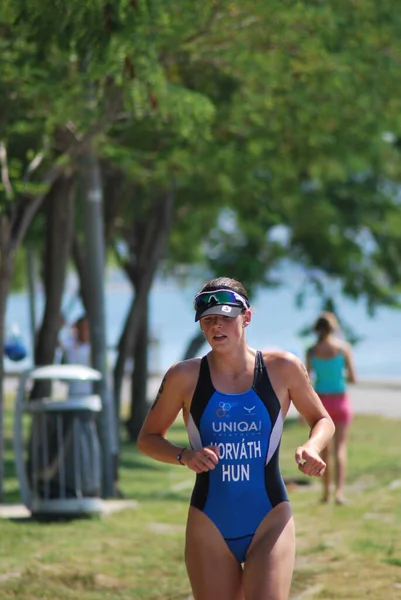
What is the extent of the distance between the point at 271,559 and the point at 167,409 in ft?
2.43

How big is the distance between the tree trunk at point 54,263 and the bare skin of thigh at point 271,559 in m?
10.4

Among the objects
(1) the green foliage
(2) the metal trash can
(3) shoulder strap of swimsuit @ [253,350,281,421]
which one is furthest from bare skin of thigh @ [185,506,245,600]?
(2) the metal trash can

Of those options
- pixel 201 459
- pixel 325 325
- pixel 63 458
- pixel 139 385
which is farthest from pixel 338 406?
pixel 139 385

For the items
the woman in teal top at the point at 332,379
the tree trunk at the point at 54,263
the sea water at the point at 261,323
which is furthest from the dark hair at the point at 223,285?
the sea water at the point at 261,323

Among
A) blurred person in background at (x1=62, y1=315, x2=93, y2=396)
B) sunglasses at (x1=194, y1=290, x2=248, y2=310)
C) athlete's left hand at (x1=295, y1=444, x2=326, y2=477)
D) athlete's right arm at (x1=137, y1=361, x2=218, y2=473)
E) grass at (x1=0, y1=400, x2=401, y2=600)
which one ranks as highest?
sunglasses at (x1=194, y1=290, x2=248, y2=310)

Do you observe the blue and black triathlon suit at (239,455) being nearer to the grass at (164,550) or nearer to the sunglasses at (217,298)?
the sunglasses at (217,298)

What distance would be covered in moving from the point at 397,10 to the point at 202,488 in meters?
9.61

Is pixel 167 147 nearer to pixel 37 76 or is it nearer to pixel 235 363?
pixel 37 76

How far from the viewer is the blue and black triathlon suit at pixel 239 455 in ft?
17.9

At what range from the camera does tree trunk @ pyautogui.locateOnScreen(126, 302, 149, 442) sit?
22.2 meters

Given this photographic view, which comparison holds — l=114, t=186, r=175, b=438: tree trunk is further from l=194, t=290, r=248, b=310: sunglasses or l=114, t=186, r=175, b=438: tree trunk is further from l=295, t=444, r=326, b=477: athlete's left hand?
l=295, t=444, r=326, b=477: athlete's left hand

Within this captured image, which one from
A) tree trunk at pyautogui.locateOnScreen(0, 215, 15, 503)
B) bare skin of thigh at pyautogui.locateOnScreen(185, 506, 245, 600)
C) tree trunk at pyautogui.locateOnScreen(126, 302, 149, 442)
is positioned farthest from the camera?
tree trunk at pyautogui.locateOnScreen(126, 302, 149, 442)

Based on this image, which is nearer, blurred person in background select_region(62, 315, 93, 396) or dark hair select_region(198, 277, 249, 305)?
dark hair select_region(198, 277, 249, 305)

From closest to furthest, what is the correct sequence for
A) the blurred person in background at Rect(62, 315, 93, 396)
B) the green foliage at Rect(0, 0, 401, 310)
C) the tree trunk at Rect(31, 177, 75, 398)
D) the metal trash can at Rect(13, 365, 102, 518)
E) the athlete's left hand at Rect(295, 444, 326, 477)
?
1. the athlete's left hand at Rect(295, 444, 326, 477)
2. the green foliage at Rect(0, 0, 401, 310)
3. the metal trash can at Rect(13, 365, 102, 518)
4. the tree trunk at Rect(31, 177, 75, 398)
5. the blurred person in background at Rect(62, 315, 93, 396)
